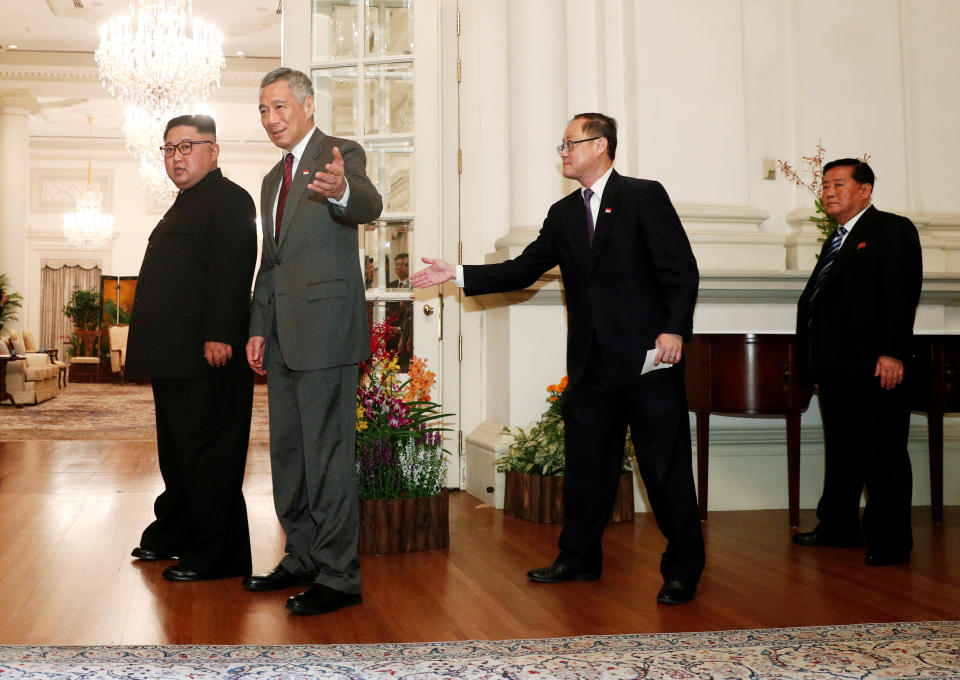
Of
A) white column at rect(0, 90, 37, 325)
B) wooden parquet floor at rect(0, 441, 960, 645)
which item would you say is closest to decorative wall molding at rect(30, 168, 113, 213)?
white column at rect(0, 90, 37, 325)

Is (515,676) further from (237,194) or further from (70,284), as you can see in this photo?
(70,284)

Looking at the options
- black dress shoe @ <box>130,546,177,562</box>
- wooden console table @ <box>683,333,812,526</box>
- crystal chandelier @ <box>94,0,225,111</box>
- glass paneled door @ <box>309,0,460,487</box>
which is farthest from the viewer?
crystal chandelier @ <box>94,0,225,111</box>

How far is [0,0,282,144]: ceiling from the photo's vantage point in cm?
1168

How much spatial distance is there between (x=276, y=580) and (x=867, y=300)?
239 cm

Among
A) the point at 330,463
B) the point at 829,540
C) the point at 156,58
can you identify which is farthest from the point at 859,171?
the point at 156,58

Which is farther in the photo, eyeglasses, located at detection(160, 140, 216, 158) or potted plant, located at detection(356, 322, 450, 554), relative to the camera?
potted plant, located at detection(356, 322, 450, 554)

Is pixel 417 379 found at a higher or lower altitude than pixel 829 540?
higher

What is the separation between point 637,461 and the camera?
2.93 metres

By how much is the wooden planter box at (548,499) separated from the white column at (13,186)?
41.5 ft

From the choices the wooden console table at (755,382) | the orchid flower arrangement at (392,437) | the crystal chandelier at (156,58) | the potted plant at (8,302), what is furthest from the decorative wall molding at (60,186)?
the wooden console table at (755,382)

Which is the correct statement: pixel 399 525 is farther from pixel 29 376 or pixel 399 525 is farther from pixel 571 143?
pixel 29 376

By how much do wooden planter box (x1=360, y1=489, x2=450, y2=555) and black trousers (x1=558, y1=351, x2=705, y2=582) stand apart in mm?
683

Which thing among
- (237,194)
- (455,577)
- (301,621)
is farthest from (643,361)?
(237,194)

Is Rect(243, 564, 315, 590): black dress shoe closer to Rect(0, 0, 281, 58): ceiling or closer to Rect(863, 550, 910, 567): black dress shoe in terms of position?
Rect(863, 550, 910, 567): black dress shoe
